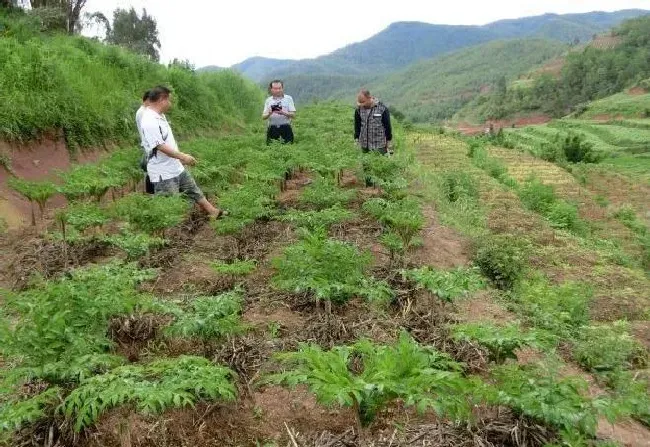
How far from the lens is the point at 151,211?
5828 millimetres

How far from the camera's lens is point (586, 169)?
22109 mm

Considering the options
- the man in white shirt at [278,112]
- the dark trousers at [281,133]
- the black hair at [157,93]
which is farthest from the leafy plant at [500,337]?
the dark trousers at [281,133]

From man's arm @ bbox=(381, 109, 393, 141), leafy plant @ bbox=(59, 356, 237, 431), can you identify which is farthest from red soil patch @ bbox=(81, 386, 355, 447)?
man's arm @ bbox=(381, 109, 393, 141)

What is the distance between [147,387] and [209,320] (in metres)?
0.95

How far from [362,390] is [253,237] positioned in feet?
15.3

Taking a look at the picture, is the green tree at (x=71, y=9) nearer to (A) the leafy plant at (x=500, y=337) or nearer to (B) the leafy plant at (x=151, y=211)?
(B) the leafy plant at (x=151, y=211)

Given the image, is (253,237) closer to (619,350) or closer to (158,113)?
(158,113)

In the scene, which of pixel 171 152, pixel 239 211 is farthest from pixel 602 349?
pixel 171 152

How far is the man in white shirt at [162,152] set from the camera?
21.2 feet

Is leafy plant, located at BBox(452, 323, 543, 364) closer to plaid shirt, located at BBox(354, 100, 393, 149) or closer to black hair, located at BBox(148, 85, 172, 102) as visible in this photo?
black hair, located at BBox(148, 85, 172, 102)

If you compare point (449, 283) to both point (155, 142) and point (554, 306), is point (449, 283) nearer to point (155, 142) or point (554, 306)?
point (554, 306)

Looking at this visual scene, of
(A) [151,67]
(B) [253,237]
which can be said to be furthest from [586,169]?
(B) [253,237]

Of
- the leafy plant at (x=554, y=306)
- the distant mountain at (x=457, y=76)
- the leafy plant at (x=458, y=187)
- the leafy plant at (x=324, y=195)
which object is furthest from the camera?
the distant mountain at (x=457, y=76)

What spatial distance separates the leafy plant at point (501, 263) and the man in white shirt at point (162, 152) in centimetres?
364
